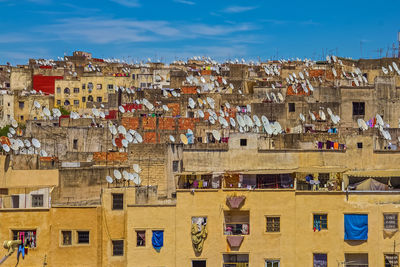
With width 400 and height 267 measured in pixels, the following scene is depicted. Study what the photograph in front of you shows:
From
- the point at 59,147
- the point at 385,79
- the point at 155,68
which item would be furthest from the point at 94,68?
the point at 385,79

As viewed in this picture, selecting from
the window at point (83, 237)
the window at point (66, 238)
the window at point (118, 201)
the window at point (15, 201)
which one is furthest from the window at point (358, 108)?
the window at point (15, 201)

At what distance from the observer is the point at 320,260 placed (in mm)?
35281

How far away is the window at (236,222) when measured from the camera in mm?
35688

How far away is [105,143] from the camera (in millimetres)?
51219

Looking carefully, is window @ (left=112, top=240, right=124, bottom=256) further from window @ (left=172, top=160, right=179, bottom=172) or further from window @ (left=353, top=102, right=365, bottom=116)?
window @ (left=353, top=102, right=365, bottom=116)

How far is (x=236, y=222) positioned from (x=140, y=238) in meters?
4.09

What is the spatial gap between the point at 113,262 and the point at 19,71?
173ft

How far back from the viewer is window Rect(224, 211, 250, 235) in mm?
35688

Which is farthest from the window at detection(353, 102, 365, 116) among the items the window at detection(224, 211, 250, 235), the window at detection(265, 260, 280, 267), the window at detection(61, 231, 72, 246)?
the window at detection(61, 231, 72, 246)

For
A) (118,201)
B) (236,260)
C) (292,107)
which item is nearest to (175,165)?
(118,201)

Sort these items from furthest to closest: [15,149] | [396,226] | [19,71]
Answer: [19,71] < [15,149] < [396,226]

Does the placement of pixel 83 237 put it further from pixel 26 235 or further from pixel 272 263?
pixel 272 263

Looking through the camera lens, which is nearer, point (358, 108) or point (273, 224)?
point (273, 224)

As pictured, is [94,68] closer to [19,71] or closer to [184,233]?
[19,71]
